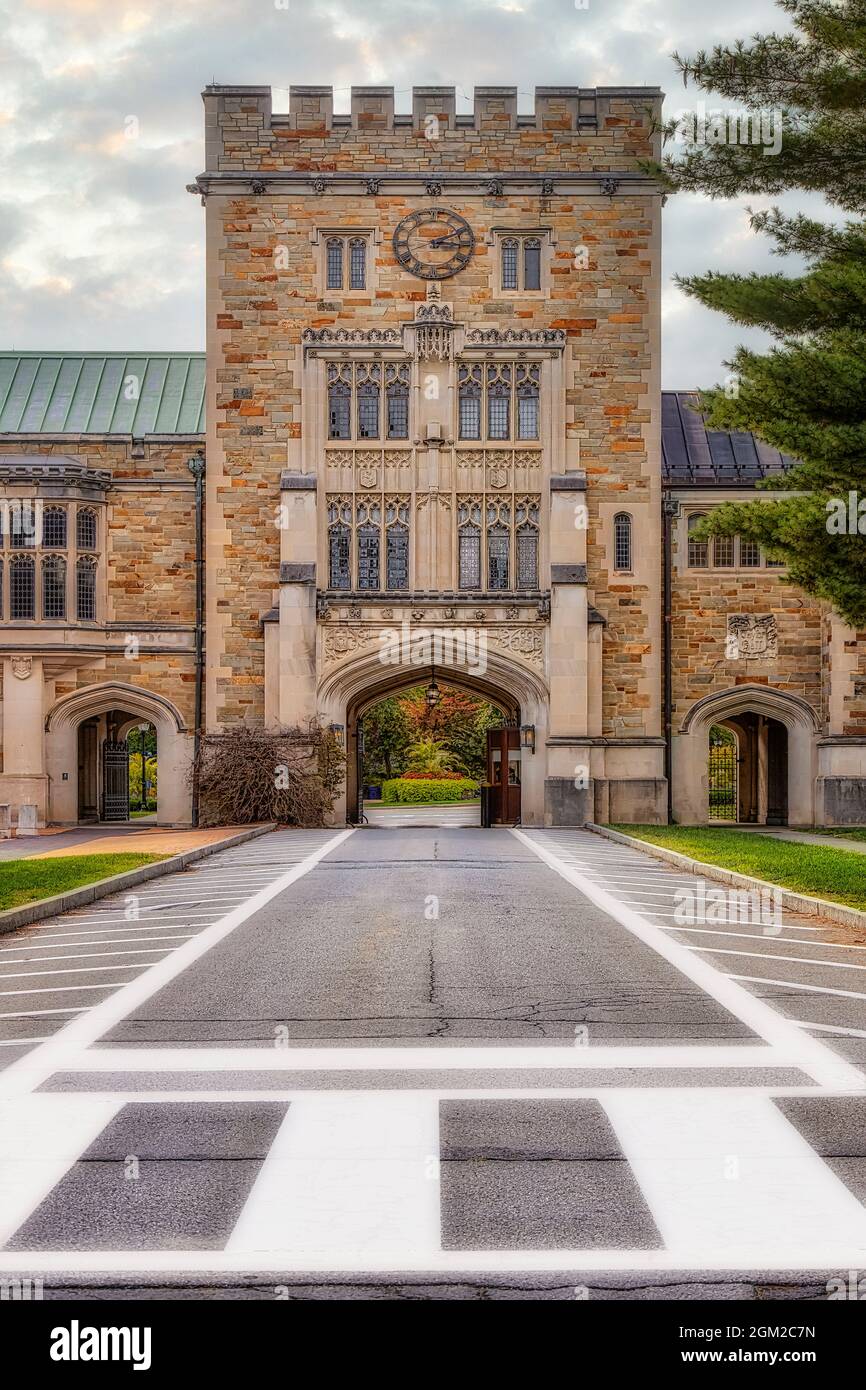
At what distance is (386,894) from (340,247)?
67.6 ft

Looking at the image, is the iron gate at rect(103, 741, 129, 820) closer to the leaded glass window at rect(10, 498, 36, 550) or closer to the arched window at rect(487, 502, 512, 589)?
the leaded glass window at rect(10, 498, 36, 550)

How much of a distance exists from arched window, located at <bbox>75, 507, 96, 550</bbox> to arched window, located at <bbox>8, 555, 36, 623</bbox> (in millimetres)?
1165

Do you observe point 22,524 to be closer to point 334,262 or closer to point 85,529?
point 85,529

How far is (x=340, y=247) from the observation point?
31.5 metres

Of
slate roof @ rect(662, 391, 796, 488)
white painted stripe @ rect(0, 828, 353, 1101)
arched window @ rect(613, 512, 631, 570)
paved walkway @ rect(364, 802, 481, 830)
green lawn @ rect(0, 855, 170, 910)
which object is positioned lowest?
paved walkway @ rect(364, 802, 481, 830)

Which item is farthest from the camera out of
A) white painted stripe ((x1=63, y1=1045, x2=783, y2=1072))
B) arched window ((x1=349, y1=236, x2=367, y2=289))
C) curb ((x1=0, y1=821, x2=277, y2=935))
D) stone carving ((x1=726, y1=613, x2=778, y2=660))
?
stone carving ((x1=726, y1=613, x2=778, y2=660))

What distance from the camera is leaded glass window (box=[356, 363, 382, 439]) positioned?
31.5 meters

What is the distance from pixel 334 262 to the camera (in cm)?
3147

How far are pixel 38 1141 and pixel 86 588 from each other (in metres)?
27.5

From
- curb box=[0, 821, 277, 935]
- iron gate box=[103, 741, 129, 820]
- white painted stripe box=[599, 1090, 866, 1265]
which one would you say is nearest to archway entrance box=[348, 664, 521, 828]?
iron gate box=[103, 741, 129, 820]

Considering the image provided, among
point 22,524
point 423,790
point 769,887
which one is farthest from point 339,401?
point 423,790

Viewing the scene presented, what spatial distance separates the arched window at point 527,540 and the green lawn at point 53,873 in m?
14.2

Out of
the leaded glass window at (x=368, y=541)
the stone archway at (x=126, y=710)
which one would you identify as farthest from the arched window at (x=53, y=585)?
the leaded glass window at (x=368, y=541)

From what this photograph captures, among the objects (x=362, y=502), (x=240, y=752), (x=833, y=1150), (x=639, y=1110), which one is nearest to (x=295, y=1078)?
(x=639, y=1110)
